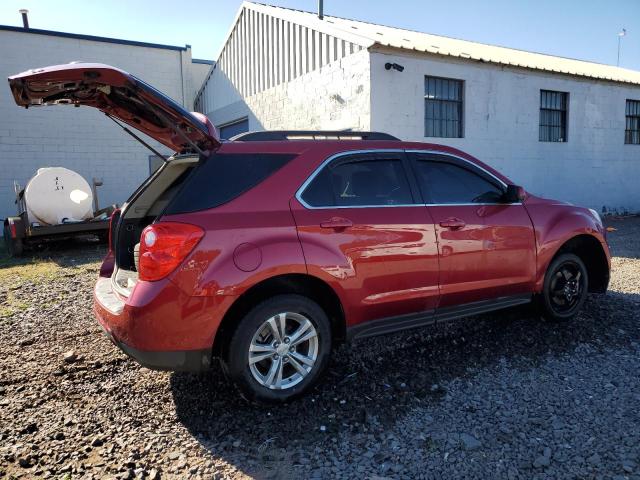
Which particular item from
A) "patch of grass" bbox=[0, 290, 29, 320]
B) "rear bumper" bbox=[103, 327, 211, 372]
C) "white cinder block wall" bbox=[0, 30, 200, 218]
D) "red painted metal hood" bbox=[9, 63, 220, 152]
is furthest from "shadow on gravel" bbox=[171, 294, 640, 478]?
"white cinder block wall" bbox=[0, 30, 200, 218]

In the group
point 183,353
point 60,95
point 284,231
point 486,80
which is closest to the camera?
point 183,353

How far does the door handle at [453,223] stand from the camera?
3834 millimetres

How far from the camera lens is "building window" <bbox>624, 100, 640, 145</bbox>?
15570 millimetres

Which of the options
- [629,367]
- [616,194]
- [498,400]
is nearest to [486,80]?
[616,194]

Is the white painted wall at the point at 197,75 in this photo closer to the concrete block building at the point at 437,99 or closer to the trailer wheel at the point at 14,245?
the concrete block building at the point at 437,99

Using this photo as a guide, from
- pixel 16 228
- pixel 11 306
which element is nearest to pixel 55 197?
pixel 16 228

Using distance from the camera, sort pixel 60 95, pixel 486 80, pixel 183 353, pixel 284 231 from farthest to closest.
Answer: pixel 486 80, pixel 60 95, pixel 284 231, pixel 183 353

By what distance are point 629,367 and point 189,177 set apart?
3.61 m

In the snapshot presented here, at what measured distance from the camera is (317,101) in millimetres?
11680

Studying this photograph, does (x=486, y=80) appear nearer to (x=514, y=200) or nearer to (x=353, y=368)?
(x=514, y=200)

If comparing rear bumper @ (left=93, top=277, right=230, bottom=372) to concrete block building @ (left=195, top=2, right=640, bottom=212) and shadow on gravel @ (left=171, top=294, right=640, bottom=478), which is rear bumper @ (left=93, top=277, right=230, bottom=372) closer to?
shadow on gravel @ (left=171, top=294, right=640, bottom=478)

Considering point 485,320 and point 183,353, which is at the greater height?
point 183,353

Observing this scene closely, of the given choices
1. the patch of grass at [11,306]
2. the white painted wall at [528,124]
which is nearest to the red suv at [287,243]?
the patch of grass at [11,306]

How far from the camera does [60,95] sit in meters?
3.72
